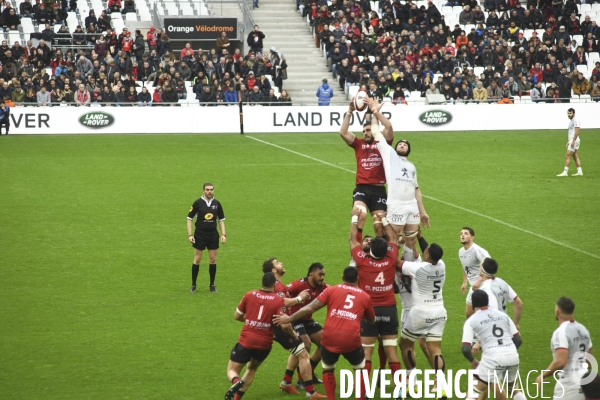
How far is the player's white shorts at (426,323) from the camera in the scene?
9.71m

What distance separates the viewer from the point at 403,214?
459 inches

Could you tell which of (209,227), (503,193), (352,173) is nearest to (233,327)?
(209,227)

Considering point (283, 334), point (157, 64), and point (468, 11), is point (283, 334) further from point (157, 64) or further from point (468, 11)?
point (468, 11)

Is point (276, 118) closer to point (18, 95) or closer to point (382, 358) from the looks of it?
point (18, 95)

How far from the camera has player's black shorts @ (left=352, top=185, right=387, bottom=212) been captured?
1247 centimetres

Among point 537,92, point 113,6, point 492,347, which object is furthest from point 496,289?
point 113,6

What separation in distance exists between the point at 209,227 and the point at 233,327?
2.39 meters

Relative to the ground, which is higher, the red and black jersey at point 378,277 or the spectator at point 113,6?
the spectator at point 113,6

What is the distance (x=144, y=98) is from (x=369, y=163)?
25529 millimetres

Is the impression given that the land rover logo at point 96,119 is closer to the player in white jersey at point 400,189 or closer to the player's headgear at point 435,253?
the player in white jersey at point 400,189

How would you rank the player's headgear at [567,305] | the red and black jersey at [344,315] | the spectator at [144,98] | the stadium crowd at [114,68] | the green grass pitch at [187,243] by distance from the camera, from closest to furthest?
the player's headgear at [567,305] → the red and black jersey at [344,315] → the green grass pitch at [187,243] → the stadium crowd at [114,68] → the spectator at [144,98]

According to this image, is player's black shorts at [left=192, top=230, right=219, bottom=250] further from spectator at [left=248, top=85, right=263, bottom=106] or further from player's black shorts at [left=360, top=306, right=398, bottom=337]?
spectator at [left=248, top=85, right=263, bottom=106]

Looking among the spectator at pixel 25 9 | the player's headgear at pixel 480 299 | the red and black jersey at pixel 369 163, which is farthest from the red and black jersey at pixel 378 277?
the spectator at pixel 25 9

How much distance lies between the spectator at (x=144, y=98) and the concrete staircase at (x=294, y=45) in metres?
8.64
